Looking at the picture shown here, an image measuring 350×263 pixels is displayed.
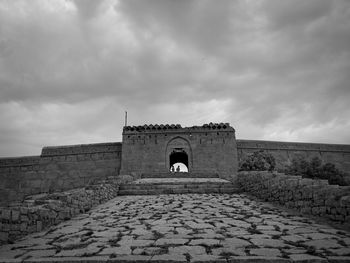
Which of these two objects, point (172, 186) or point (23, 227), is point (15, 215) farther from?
point (172, 186)

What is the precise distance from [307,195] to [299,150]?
17.9 meters

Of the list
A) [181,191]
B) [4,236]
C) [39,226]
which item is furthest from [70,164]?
[4,236]

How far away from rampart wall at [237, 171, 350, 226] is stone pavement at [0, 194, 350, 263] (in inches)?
11.3

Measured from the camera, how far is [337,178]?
555 inches

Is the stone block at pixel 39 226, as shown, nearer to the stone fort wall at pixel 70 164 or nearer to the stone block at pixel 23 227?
the stone block at pixel 23 227

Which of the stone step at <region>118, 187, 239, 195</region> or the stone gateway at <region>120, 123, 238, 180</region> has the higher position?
the stone gateway at <region>120, 123, 238, 180</region>

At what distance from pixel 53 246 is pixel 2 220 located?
1021mm

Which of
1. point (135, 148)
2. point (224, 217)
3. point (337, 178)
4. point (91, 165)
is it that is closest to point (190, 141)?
point (135, 148)

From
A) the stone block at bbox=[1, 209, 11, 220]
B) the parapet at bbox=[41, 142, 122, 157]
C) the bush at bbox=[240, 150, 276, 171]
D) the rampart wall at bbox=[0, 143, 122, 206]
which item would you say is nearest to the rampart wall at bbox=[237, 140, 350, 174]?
the bush at bbox=[240, 150, 276, 171]

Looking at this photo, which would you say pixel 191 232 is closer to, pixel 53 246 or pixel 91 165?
pixel 53 246

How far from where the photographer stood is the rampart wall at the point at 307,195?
12.7 feet

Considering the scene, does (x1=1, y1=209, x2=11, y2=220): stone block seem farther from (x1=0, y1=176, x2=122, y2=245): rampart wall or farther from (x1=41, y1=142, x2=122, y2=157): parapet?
(x1=41, y1=142, x2=122, y2=157): parapet

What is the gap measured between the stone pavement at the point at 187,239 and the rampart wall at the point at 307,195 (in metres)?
0.29

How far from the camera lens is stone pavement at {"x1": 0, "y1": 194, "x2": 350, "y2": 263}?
8.71 ft
